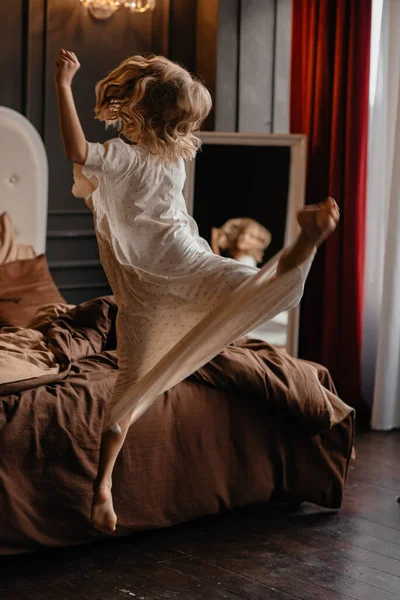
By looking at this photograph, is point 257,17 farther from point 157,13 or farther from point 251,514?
point 251,514

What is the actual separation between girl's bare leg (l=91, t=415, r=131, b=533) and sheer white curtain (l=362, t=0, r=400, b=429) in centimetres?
233

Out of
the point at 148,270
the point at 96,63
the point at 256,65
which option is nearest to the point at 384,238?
the point at 256,65

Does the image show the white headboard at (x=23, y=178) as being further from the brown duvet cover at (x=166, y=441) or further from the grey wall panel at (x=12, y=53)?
the brown duvet cover at (x=166, y=441)

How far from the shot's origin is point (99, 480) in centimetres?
247

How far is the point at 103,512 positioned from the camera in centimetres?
244

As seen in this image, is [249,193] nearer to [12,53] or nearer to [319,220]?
[12,53]

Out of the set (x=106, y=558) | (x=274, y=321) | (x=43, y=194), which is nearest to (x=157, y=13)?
(x=43, y=194)

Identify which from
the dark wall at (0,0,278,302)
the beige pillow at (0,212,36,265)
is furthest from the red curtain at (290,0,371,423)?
the beige pillow at (0,212,36,265)

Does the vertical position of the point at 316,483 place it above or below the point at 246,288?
below

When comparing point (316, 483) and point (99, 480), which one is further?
point (316, 483)

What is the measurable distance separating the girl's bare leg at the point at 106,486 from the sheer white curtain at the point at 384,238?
7.66ft

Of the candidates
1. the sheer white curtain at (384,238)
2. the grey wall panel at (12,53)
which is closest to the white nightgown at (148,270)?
the sheer white curtain at (384,238)

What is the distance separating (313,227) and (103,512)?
0.96m

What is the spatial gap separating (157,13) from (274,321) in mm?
1936
